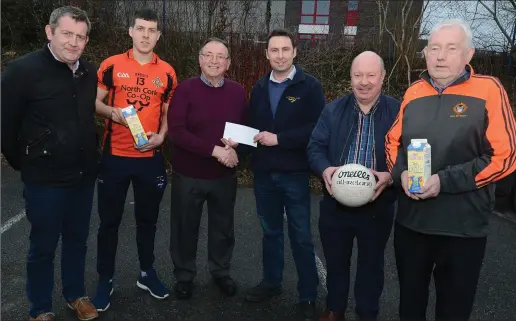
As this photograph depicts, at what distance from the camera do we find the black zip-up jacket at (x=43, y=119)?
112 inches

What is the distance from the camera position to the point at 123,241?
16.6ft

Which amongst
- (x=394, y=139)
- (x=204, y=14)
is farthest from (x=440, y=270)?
(x=204, y=14)

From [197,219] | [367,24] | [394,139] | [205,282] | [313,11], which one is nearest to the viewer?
[394,139]

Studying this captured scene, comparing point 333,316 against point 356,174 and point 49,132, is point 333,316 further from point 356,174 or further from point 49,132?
point 49,132

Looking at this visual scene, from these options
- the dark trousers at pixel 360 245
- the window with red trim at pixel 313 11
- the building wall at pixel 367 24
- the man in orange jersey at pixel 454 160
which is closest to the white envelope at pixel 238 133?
the dark trousers at pixel 360 245

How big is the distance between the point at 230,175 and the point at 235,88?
77 cm

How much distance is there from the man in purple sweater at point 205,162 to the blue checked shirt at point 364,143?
1053 mm

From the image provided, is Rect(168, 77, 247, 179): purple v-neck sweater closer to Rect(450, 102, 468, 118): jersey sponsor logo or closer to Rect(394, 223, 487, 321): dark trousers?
Rect(394, 223, 487, 321): dark trousers

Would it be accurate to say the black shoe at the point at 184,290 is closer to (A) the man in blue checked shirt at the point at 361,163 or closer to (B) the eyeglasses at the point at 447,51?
(A) the man in blue checked shirt at the point at 361,163

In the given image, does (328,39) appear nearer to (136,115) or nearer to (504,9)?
(504,9)

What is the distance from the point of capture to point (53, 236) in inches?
121

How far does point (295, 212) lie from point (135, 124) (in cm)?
148

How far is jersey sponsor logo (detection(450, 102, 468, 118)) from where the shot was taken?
2365mm

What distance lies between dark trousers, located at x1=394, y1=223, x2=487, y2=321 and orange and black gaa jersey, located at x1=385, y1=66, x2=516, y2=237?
10 centimetres
